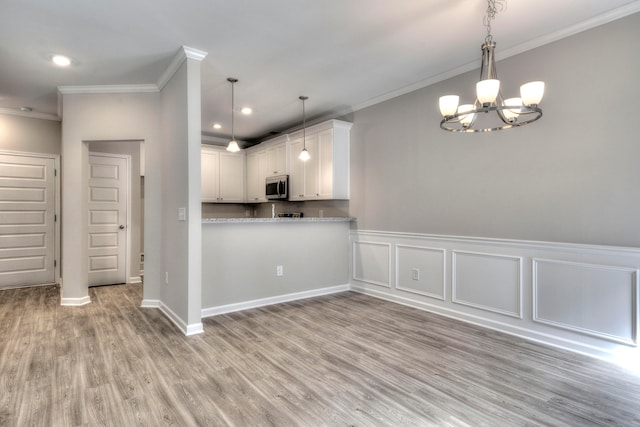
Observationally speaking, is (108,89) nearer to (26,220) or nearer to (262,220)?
(262,220)

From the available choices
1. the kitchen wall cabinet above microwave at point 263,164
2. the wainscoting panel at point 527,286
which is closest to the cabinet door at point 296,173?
the kitchen wall cabinet above microwave at point 263,164

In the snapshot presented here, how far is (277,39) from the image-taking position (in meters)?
3.14

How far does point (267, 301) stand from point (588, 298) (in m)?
3.22

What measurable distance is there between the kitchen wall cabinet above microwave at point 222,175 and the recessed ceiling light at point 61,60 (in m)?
3.01

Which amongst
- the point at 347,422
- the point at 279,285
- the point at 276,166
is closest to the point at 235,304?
the point at 279,285

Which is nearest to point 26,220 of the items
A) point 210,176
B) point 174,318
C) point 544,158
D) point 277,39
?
point 210,176

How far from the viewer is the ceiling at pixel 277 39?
2.66m

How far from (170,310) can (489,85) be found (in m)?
3.65

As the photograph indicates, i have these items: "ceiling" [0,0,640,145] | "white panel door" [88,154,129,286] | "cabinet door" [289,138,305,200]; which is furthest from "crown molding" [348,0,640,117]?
"white panel door" [88,154,129,286]

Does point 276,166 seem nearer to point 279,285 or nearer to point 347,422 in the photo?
point 279,285

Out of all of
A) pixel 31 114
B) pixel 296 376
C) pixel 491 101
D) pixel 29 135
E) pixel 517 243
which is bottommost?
pixel 296 376

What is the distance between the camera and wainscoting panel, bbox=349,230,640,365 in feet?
8.84

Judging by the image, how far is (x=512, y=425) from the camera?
191 cm

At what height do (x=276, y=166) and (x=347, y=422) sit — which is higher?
(x=276, y=166)
